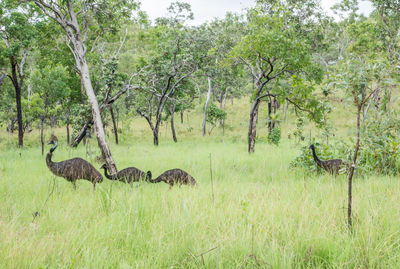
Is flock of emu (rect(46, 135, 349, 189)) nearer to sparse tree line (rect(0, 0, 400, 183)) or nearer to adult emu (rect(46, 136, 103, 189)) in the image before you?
adult emu (rect(46, 136, 103, 189))

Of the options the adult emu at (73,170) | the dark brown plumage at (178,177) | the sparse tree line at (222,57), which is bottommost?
the dark brown plumage at (178,177)

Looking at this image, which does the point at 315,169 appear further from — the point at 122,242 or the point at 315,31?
the point at 315,31

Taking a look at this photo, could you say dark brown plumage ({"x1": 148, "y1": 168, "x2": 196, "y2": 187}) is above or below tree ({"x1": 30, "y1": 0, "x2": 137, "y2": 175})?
below

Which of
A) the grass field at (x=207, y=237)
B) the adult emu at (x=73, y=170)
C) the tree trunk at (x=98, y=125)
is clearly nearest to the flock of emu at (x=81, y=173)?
the adult emu at (x=73, y=170)

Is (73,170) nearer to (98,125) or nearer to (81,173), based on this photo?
(81,173)

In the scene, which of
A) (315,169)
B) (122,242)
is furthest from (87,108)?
(122,242)

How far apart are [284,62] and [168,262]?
10.7 metres

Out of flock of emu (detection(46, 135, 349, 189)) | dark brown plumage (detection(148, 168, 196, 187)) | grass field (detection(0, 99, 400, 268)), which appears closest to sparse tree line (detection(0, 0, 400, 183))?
grass field (detection(0, 99, 400, 268))

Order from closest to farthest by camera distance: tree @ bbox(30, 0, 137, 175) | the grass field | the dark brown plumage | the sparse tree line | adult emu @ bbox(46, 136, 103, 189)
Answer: the grass field
the sparse tree line
adult emu @ bbox(46, 136, 103, 189)
the dark brown plumage
tree @ bbox(30, 0, 137, 175)

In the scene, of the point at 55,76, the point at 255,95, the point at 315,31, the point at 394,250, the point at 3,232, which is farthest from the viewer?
the point at 55,76

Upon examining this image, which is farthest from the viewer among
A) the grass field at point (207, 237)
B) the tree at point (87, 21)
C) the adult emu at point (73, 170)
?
the tree at point (87, 21)

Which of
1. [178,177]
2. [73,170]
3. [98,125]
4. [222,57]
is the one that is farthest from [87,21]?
[222,57]

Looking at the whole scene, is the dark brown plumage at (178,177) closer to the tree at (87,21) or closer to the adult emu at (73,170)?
→ the adult emu at (73,170)

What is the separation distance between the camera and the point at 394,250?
8.36 ft
